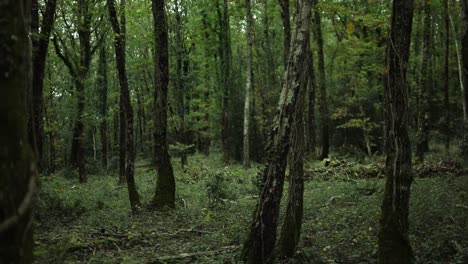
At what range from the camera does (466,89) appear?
488 inches

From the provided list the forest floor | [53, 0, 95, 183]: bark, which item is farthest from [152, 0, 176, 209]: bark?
[53, 0, 95, 183]: bark

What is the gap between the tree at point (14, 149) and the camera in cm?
222

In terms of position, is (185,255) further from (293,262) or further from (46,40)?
(46,40)

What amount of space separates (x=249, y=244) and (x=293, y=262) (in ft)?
2.96

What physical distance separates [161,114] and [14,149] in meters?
10.2

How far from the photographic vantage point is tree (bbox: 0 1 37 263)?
2.22 metres

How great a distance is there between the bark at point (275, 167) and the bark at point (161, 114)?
6164mm

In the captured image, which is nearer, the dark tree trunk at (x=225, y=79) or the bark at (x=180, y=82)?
the dark tree trunk at (x=225, y=79)

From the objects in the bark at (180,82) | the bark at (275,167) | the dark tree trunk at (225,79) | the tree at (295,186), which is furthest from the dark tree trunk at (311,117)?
the bark at (275,167)

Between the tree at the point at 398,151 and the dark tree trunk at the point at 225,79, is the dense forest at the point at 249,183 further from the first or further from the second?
the dark tree trunk at the point at 225,79

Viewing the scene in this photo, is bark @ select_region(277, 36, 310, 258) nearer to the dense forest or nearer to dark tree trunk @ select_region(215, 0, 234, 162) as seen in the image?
the dense forest

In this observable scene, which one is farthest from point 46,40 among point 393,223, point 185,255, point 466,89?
point 466,89

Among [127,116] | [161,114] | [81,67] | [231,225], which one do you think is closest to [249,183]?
[161,114]

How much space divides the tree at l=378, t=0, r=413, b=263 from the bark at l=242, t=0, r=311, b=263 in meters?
1.49
